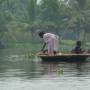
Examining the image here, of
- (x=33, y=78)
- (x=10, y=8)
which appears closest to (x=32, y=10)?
(x=10, y=8)

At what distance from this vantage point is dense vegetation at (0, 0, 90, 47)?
6244cm

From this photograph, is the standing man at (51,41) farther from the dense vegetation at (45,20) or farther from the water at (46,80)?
the dense vegetation at (45,20)

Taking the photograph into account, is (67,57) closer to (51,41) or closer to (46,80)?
(51,41)

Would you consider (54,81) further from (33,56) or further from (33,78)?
(33,56)

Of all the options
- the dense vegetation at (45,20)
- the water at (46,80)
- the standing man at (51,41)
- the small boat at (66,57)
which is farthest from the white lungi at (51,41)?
the dense vegetation at (45,20)

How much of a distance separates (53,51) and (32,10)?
122 feet

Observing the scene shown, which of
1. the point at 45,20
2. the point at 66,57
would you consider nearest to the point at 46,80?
the point at 66,57

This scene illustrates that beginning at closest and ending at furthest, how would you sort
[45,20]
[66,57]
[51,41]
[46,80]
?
[46,80] < [66,57] < [51,41] < [45,20]

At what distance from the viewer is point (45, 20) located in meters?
67.7

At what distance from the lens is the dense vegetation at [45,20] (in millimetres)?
62438

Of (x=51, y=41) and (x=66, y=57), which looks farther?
(x=51, y=41)

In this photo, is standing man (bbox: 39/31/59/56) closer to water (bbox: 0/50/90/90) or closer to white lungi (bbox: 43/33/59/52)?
white lungi (bbox: 43/33/59/52)

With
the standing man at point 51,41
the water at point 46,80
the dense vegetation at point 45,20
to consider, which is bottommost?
the water at point 46,80

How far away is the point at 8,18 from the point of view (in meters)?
64.6
